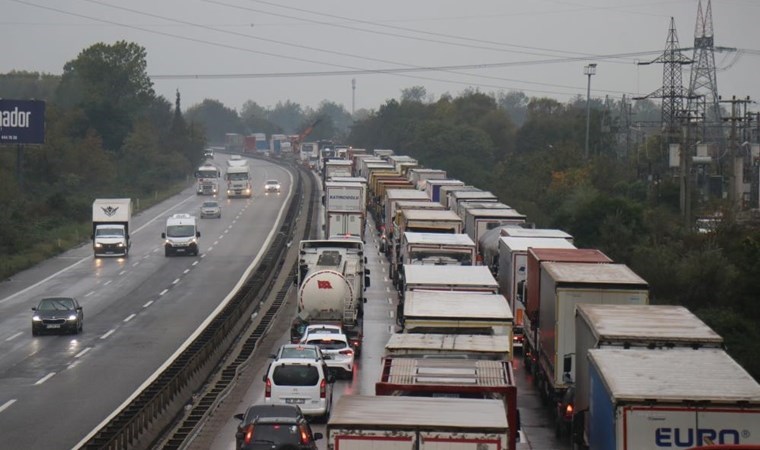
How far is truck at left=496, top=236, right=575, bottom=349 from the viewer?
1451 inches

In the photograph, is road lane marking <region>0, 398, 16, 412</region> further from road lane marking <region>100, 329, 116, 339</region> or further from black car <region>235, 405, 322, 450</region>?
road lane marking <region>100, 329, 116, 339</region>

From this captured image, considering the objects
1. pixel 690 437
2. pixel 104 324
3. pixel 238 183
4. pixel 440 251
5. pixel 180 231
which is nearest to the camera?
pixel 690 437

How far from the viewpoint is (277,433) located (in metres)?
22.2

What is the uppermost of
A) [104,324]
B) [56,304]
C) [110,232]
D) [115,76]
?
[115,76]

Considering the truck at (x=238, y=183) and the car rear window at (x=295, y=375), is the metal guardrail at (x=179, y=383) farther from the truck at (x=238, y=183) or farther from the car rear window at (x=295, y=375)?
the truck at (x=238, y=183)

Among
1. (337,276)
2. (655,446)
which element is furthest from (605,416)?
(337,276)

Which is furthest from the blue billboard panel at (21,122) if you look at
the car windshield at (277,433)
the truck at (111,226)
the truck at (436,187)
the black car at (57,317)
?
the car windshield at (277,433)

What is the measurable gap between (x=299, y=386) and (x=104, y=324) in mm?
20492

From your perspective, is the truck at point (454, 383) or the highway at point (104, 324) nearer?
the truck at point (454, 383)

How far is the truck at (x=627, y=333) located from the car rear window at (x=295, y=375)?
5861 mm

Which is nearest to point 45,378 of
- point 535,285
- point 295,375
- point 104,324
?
point 295,375

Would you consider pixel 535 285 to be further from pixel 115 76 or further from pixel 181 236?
pixel 115 76

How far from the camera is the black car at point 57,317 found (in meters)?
43.6

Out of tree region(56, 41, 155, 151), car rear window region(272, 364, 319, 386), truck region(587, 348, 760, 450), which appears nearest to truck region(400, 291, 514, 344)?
car rear window region(272, 364, 319, 386)
